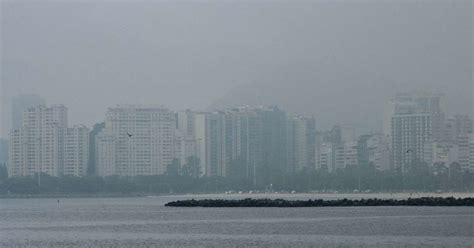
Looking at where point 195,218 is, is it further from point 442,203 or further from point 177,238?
point 442,203

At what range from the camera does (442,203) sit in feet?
274

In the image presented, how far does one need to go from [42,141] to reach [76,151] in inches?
209

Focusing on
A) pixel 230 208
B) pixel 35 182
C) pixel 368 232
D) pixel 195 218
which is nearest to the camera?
pixel 368 232

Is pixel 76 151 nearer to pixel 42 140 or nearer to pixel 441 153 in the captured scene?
pixel 42 140

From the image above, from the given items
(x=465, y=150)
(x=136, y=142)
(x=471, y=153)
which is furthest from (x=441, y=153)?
(x=136, y=142)

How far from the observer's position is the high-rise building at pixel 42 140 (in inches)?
7126

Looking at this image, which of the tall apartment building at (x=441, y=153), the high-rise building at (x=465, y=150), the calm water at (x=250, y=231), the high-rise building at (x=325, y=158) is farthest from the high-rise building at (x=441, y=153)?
the calm water at (x=250, y=231)

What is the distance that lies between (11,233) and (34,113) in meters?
133

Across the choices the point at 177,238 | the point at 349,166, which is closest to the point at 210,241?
the point at 177,238

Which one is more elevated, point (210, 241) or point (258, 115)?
point (258, 115)

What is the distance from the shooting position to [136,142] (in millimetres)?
190500

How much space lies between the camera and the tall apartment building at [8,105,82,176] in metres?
181

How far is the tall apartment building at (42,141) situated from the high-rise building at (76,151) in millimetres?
288

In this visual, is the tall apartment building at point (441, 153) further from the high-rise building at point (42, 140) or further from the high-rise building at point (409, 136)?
the high-rise building at point (42, 140)
